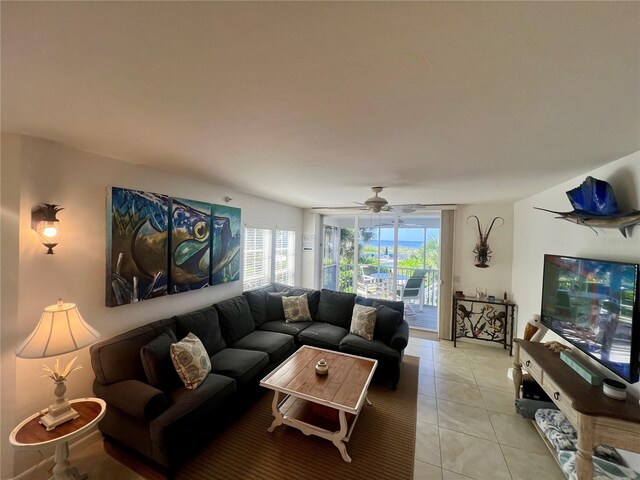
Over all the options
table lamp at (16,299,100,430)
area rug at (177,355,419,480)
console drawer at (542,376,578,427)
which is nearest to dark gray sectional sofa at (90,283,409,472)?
area rug at (177,355,419,480)

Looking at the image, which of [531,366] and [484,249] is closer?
[531,366]

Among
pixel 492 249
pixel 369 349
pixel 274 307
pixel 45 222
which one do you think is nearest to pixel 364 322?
pixel 369 349

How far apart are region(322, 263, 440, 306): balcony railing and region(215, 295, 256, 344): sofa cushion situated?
2.70 metres

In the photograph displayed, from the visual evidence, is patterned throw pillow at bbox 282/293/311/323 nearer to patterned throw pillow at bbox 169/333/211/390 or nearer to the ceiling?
patterned throw pillow at bbox 169/333/211/390

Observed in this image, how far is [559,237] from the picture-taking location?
9.05 ft

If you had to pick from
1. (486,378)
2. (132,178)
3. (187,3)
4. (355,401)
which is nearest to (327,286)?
(486,378)

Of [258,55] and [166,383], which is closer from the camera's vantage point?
[258,55]

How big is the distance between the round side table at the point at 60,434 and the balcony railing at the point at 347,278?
180 inches

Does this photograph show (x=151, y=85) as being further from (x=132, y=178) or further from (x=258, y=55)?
(x=132, y=178)

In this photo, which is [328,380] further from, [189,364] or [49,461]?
[49,461]

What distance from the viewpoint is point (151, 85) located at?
3.69 feet

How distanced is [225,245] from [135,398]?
6.63 feet

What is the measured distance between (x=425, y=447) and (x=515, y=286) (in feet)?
10.2

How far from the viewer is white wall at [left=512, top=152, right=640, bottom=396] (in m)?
1.87
